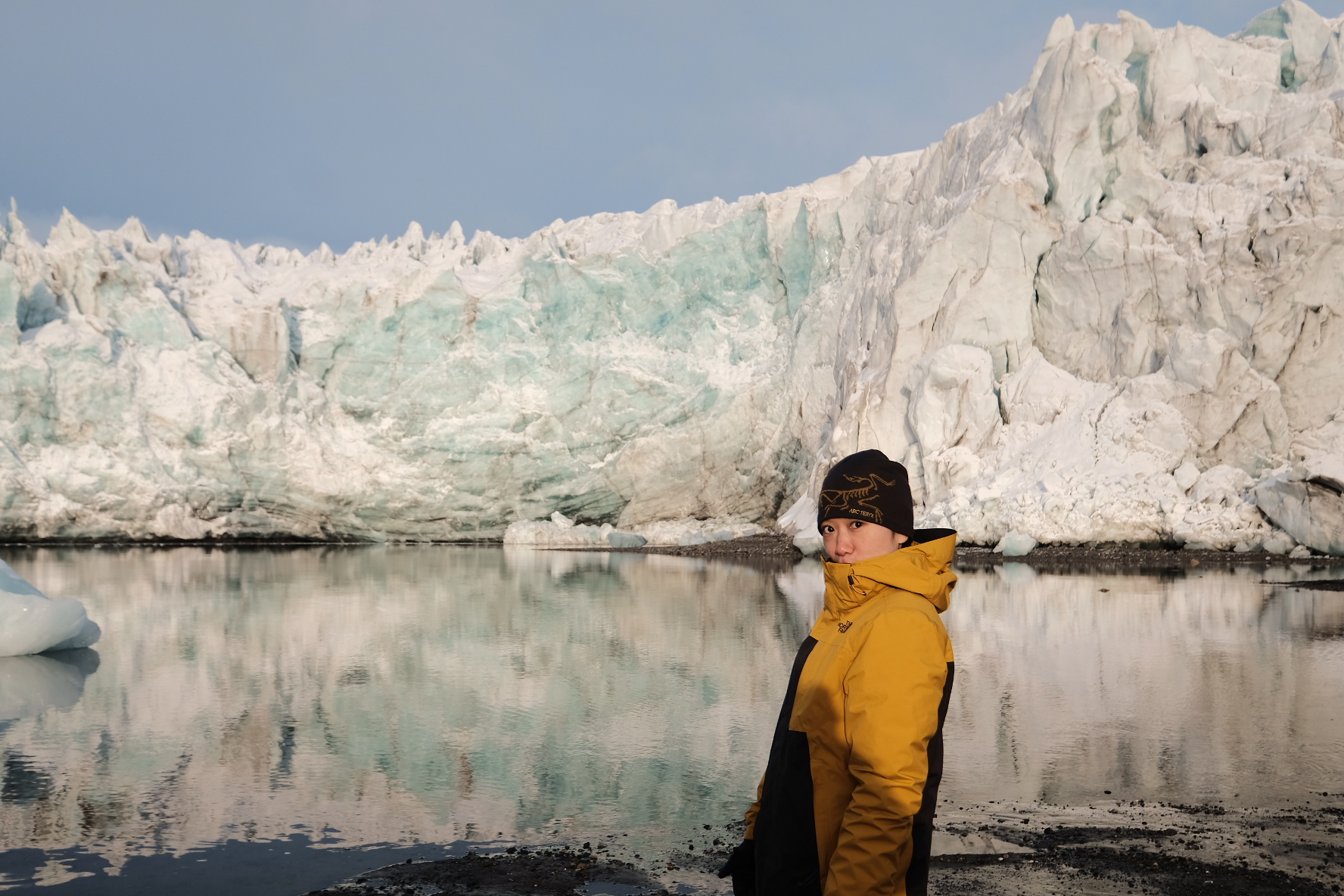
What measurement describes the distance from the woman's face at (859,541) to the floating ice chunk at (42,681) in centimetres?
693

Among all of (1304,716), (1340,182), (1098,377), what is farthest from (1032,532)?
(1304,716)

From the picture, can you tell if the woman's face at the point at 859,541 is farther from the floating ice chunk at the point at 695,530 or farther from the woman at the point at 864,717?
the floating ice chunk at the point at 695,530

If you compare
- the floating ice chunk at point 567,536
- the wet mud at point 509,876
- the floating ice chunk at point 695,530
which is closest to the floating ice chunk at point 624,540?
the floating ice chunk at point 567,536

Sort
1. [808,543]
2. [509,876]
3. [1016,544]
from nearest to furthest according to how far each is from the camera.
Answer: [509,876], [1016,544], [808,543]

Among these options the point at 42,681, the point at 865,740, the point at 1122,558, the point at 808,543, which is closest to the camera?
the point at 865,740

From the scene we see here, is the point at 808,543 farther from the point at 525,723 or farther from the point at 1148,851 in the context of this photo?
the point at 1148,851

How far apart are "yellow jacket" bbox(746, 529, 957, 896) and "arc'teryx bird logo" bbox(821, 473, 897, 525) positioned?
4.2 inches

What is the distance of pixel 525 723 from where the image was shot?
6691mm

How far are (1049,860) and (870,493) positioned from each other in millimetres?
2516

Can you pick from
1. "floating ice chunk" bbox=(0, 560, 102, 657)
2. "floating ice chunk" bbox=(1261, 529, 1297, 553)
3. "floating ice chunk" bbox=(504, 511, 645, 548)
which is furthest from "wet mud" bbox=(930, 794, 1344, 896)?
"floating ice chunk" bbox=(504, 511, 645, 548)

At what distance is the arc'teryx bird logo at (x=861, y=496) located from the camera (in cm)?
211

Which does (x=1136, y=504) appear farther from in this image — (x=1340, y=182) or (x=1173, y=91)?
(x=1173, y=91)

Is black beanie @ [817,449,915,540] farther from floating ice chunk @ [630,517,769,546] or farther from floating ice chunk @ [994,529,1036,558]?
floating ice chunk @ [630,517,769,546]

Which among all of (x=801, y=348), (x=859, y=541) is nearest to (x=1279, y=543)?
(x=801, y=348)
